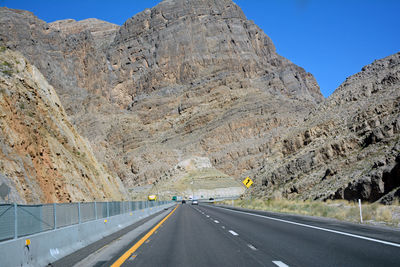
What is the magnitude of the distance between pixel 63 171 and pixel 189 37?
7073 inches

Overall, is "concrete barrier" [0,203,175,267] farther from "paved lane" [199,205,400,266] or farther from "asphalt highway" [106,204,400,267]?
"paved lane" [199,205,400,266]

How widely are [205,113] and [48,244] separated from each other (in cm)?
13612

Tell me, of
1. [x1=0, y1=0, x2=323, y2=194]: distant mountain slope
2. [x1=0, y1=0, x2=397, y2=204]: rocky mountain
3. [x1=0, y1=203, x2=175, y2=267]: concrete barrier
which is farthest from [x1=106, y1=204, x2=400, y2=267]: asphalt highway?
[x1=0, y1=0, x2=323, y2=194]: distant mountain slope

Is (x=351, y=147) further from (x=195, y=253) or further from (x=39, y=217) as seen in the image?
(x=39, y=217)

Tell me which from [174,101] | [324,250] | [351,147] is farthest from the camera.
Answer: [174,101]

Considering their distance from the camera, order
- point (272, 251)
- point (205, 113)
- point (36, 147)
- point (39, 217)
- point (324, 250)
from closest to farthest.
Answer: point (39, 217) < point (324, 250) < point (272, 251) < point (36, 147) < point (205, 113)

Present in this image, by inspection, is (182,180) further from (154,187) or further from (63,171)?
(63,171)

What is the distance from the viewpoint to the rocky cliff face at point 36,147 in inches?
829

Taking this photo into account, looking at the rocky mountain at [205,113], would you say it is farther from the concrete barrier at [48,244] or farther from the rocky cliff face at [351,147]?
the concrete barrier at [48,244]

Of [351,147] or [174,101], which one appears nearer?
[351,147]

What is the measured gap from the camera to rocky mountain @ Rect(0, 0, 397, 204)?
4931cm

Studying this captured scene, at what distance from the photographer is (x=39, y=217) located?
31.0 ft

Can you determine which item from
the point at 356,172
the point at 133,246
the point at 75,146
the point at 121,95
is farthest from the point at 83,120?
the point at 133,246

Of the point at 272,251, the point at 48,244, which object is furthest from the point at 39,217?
the point at 272,251
